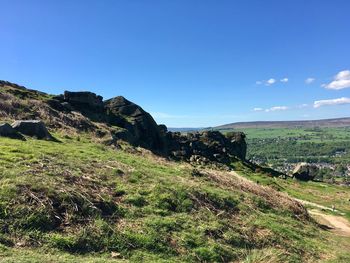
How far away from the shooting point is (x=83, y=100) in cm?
4872

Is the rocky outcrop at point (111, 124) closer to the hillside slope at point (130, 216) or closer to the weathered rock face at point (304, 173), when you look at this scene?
the hillside slope at point (130, 216)

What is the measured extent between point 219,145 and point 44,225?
56.7m

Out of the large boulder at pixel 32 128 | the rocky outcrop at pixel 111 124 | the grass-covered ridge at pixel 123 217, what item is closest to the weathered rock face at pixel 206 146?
the rocky outcrop at pixel 111 124

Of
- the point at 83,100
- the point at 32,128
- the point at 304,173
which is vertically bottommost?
the point at 304,173

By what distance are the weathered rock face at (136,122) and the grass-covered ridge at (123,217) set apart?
91.4 ft

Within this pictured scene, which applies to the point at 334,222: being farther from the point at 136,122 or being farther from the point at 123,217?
the point at 136,122

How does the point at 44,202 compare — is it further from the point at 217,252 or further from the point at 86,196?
the point at 217,252

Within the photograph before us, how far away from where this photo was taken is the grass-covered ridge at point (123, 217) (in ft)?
40.1

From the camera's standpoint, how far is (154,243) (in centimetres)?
1336

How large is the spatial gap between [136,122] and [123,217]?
3830cm

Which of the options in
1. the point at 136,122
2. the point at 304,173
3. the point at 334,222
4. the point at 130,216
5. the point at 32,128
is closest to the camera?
the point at 130,216

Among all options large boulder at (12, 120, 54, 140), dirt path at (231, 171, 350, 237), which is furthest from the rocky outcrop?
dirt path at (231, 171, 350, 237)

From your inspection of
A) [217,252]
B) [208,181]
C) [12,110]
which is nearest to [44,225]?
[217,252]

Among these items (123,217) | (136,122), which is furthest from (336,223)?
(136,122)
